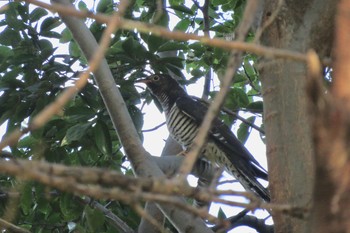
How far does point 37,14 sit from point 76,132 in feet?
2.69

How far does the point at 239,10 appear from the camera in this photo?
5.14 metres

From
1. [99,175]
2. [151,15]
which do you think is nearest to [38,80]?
[151,15]

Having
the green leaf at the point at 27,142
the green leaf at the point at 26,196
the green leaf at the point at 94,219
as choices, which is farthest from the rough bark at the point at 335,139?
the green leaf at the point at 27,142

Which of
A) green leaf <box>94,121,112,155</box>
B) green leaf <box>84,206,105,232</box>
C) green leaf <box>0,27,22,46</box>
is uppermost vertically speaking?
green leaf <box>0,27,22,46</box>

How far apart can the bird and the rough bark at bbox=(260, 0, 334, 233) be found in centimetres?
214

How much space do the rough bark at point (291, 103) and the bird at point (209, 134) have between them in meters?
2.14

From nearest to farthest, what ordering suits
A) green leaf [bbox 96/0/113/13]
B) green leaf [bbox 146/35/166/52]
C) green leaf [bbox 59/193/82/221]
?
green leaf [bbox 59/193/82/221] < green leaf [bbox 146/35/166/52] < green leaf [bbox 96/0/113/13]

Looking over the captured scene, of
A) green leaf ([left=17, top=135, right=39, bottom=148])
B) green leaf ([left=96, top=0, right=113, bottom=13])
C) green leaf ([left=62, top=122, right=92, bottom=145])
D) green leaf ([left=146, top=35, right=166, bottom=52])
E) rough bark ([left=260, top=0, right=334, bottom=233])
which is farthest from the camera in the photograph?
green leaf ([left=96, top=0, right=113, bottom=13])

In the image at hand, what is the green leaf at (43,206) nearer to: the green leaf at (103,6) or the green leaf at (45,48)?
the green leaf at (45,48)

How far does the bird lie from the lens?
5.34m

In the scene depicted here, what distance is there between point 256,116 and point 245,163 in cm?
88

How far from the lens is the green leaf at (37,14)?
4.46 meters

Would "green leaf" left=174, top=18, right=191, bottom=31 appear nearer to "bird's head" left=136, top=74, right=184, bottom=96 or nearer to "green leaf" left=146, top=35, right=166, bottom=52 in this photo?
"bird's head" left=136, top=74, right=184, bottom=96

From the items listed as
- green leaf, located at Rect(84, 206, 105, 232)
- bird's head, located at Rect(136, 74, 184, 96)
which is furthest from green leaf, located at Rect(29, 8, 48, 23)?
bird's head, located at Rect(136, 74, 184, 96)
